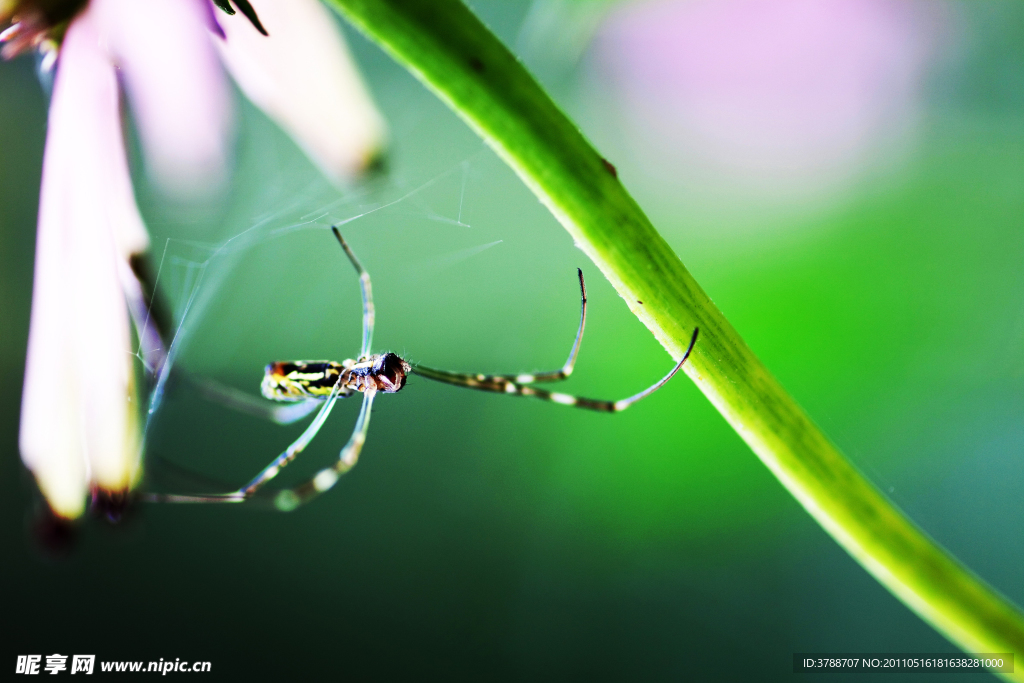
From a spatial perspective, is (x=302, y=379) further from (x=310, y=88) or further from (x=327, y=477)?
(x=310, y=88)

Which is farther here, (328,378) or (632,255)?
(328,378)

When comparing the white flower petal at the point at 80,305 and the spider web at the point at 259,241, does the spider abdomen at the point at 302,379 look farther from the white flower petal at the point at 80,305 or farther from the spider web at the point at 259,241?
the white flower petal at the point at 80,305

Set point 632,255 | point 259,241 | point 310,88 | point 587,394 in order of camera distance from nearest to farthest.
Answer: point 632,255 → point 310,88 → point 259,241 → point 587,394

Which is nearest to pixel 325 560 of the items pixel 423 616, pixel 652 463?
pixel 423 616

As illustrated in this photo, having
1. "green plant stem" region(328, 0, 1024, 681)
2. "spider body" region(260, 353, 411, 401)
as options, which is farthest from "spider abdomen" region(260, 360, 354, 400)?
"green plant stem" region(328, 0, 1024, 681)

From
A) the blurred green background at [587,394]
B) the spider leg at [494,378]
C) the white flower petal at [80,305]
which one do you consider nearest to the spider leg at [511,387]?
the spider leg at [494,378]

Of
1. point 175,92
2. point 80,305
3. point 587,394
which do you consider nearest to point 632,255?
point 80,305
